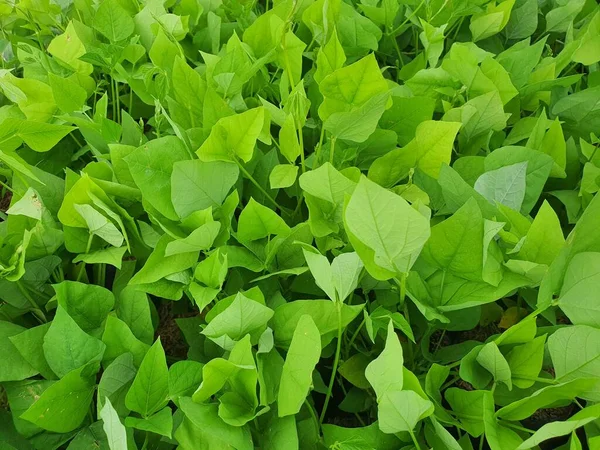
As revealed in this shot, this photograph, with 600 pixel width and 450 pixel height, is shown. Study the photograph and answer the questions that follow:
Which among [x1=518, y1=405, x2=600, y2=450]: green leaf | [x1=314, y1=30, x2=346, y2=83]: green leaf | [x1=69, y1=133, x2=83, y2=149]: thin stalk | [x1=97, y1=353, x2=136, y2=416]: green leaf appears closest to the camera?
[x1=518, y1=405, x2=600, y2=450]: green leaf

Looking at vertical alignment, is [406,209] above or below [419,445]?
above

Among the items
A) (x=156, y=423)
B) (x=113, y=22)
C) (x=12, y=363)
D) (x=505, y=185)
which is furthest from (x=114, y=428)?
(x=113, y=22)

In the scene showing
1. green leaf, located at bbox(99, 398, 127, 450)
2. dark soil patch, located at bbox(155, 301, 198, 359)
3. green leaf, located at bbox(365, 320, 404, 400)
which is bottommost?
dark soil patch, located at bbox(155, 301, 198, 359)

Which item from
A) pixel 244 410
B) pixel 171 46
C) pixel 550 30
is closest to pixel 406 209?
pixel 244 410

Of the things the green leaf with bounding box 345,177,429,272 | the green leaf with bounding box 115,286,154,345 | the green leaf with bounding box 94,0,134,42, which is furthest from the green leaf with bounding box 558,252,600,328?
the green leaf with bounding box 94,0,134,42

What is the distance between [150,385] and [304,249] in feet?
0.50

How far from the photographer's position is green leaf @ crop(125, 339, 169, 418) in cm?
43

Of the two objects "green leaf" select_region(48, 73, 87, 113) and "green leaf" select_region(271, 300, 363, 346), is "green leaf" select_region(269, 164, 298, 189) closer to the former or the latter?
"green leaf" select_region(271, 300, 363, 346)

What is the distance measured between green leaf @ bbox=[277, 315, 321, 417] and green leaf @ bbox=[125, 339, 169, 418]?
0.09 metres

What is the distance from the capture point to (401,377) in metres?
0.38

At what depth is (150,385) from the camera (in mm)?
437

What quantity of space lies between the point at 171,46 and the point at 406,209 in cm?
39

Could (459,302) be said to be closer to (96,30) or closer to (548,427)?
(548,427)

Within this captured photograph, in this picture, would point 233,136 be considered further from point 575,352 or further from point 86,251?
point 575,352
